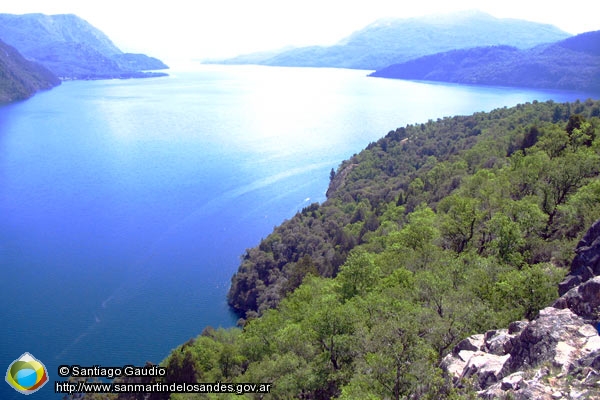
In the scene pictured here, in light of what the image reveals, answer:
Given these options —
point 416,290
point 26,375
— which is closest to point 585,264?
point 416,290

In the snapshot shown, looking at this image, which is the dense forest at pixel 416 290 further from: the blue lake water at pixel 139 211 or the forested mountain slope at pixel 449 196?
the blue lake water at pixel 139 211

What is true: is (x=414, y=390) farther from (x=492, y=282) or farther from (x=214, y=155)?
(x=214, y=155)

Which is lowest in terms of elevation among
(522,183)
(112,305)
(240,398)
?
(112,305)

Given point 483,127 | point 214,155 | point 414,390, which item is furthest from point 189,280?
point 483,127

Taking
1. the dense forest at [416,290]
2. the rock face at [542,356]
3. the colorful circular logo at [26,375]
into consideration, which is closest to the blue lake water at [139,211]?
the dense forest at [416,290]

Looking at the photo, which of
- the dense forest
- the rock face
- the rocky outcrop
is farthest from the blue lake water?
Result: the rocky outcrop
